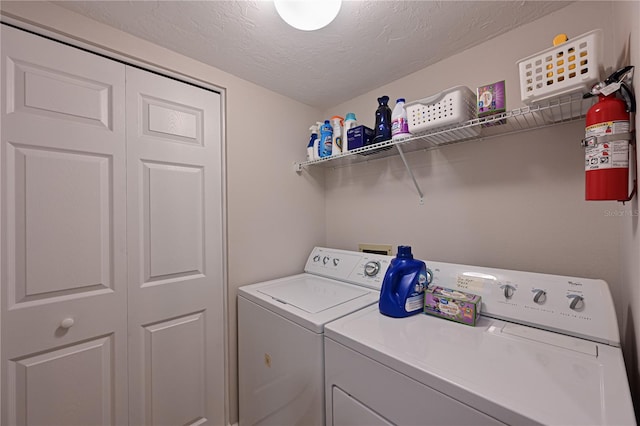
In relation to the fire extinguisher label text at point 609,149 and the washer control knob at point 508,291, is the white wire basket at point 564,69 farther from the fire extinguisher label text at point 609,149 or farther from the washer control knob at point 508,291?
the washer control knob at point 508,291

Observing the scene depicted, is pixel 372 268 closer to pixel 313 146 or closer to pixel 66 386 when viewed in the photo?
pixel 313 146

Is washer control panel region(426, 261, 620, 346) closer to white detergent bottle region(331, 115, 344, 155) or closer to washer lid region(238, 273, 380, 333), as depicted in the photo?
washer lid region(238, 273, 380, 333)

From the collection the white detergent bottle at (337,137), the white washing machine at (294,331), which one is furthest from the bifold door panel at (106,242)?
the white detergent bottle at (337,137)

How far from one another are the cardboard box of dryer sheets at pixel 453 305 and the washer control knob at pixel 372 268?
16.0 inches

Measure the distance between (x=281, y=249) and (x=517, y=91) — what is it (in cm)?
172

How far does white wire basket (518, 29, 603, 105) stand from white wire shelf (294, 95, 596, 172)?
0.07m

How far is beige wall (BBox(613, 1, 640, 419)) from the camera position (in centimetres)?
72

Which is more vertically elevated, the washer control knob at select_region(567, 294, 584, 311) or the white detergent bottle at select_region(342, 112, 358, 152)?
the white detergent bottle at select_region(342, 112, 358, 152)

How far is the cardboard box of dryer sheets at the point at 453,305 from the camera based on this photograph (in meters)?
1.06

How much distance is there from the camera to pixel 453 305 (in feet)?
3.61

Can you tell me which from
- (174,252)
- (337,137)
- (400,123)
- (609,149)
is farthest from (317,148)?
(609,149)

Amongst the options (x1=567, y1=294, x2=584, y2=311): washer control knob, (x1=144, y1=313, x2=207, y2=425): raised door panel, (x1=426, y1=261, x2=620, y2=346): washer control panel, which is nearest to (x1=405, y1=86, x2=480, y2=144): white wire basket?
(x1=426, y1=261, x2=620, y2=346): washer control panel

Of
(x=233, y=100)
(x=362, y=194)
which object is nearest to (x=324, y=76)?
(x=233, y=100)

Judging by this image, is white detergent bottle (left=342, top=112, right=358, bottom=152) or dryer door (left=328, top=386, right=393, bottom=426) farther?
white detergent bottle (left=342, top=112, right=358, bottom=152)
